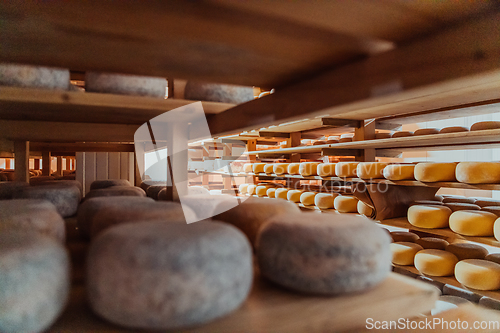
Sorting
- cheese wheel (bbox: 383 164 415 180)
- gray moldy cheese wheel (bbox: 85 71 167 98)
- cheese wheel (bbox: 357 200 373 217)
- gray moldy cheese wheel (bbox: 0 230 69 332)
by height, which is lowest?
cheese wheel (bbox: 357 200 373 217)

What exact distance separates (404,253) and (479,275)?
Answer: 51 centimetres

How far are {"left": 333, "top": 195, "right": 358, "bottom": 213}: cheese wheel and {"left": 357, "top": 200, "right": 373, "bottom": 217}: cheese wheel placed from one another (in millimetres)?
78

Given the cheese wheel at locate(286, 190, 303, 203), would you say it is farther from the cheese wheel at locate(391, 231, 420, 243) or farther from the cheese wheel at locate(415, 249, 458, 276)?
the cheese wheel at locate(415, 249, 458, 276)

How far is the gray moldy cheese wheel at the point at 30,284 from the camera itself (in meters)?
0.40

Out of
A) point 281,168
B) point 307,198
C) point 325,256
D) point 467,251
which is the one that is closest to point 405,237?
point 467,251

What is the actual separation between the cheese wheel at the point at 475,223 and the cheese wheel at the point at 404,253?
393 mm

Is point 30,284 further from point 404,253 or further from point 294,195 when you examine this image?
point 294,195

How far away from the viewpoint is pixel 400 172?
225cm

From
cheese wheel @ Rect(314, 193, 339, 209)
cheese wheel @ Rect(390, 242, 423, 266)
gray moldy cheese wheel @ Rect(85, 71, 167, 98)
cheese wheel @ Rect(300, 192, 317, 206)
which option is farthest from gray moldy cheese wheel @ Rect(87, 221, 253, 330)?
cheese wheel @ Rect(300, 192, 317, 206)

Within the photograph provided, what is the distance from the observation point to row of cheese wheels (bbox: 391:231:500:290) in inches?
71.4

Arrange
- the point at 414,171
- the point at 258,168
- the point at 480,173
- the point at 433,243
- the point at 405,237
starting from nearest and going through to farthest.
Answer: the point at 480,173 < the point at 414,171 < the point at 433,243 < the point at 405,237 < the point at 258,168

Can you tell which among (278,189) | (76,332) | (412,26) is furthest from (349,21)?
(278,189)

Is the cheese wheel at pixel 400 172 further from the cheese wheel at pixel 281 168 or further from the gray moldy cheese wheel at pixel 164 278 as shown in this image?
the gray moldy cheese wheel at pixel 164 278

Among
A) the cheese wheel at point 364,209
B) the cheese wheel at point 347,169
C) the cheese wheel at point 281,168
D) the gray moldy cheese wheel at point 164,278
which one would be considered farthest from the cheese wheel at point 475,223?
the gray moldy cheese wheel at point 164,278
